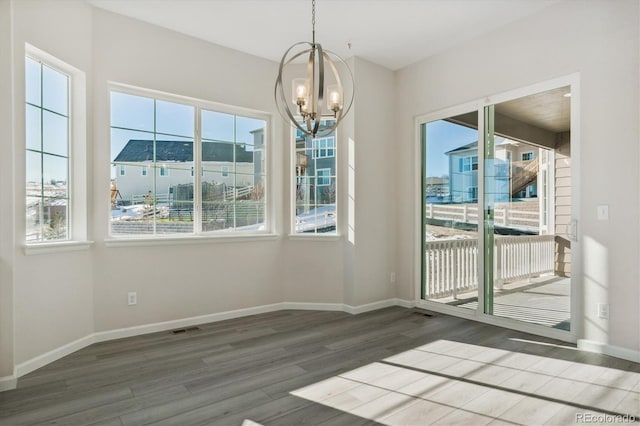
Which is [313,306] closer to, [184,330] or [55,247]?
[184,330]

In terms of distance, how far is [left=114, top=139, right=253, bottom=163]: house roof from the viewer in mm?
3664

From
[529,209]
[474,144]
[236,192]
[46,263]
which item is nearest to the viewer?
[46,263]

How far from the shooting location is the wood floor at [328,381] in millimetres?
2145

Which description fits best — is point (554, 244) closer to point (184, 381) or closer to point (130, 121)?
point (184, 381)

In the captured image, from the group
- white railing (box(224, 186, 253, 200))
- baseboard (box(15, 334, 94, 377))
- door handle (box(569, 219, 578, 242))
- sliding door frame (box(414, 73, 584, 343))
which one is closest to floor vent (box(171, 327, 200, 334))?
baseboard (box(15, 334, 94, 377))

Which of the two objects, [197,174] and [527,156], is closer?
[527,156]

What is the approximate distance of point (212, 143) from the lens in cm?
416

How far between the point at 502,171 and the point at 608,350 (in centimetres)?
183

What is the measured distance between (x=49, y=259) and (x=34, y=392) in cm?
101

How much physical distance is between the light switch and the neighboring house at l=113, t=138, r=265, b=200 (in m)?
3.44

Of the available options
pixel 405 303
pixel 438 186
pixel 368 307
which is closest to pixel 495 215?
pixel 438 186

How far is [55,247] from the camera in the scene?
2.94m

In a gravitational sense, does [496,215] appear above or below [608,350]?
above

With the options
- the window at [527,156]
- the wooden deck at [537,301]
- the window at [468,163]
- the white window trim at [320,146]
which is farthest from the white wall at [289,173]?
the window at [468,163]
